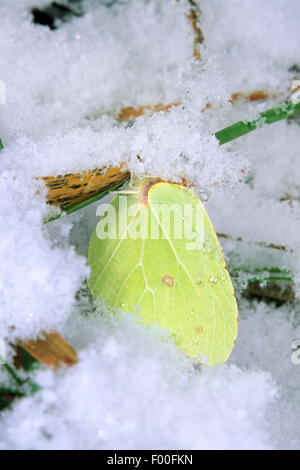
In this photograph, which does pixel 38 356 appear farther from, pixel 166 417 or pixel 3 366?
pixel 166 417

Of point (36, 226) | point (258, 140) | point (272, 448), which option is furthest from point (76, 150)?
point (272, 448)
